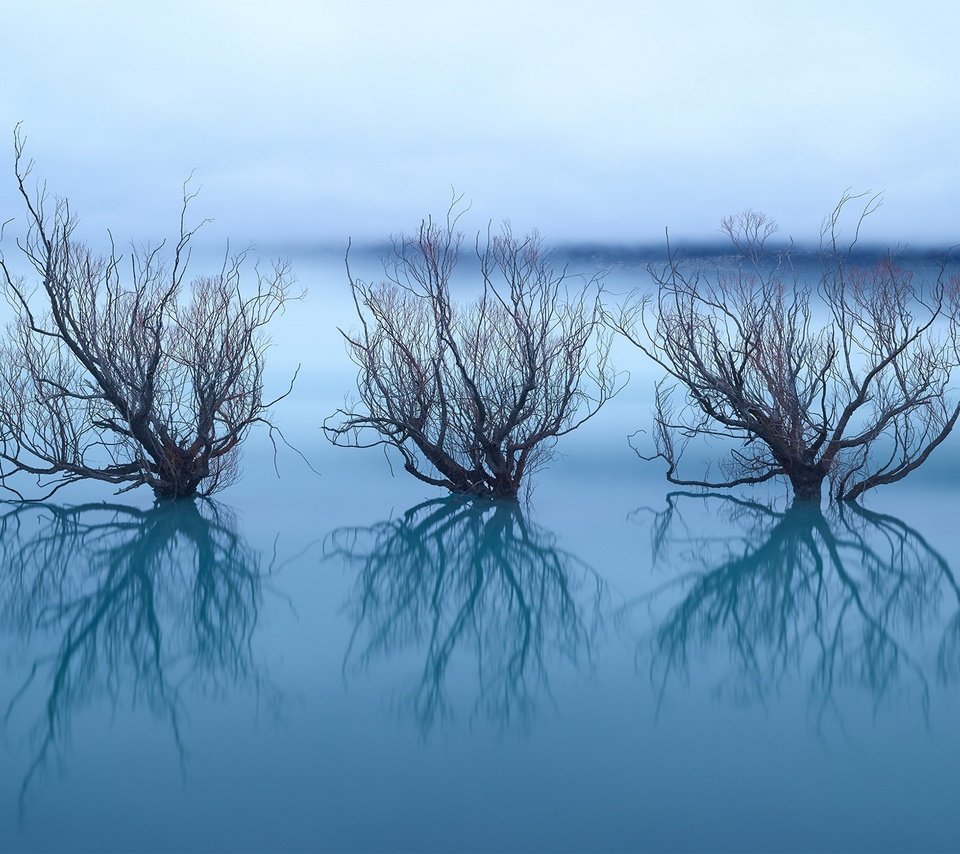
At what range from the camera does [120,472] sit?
10.5 metres

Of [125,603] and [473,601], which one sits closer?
[125,603]

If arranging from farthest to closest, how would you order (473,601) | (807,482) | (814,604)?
(807,482), (473,601), (814,604)

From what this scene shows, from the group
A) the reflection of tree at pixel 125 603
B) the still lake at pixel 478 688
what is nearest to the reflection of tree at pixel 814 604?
the still lake at pixel 478 688

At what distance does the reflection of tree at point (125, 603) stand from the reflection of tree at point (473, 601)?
86 cm

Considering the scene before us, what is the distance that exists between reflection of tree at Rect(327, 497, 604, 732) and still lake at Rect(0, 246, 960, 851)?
33 millimetres

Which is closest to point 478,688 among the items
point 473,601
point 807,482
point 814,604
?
point 473,601

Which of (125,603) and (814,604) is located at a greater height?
(814,604)

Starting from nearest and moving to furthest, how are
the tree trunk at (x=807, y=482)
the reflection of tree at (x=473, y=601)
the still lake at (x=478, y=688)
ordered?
the still lake at (x=478, y=688) < the reflection of tree at (x=473, y=601) < the tree trunk at (x=807, y=482)

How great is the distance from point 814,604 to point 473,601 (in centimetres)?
247

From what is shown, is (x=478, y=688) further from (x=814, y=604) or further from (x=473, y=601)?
(x=814, y=604)

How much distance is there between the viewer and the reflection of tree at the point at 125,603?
15.5 ft

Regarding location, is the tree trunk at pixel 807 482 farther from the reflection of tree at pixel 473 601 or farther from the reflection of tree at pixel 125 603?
the reflection of tree at pixel 125 603

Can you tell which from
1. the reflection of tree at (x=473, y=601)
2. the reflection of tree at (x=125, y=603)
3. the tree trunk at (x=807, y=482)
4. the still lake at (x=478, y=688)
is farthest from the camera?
the tree trunk at (x=807, y=482)

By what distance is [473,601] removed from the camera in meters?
6.86
